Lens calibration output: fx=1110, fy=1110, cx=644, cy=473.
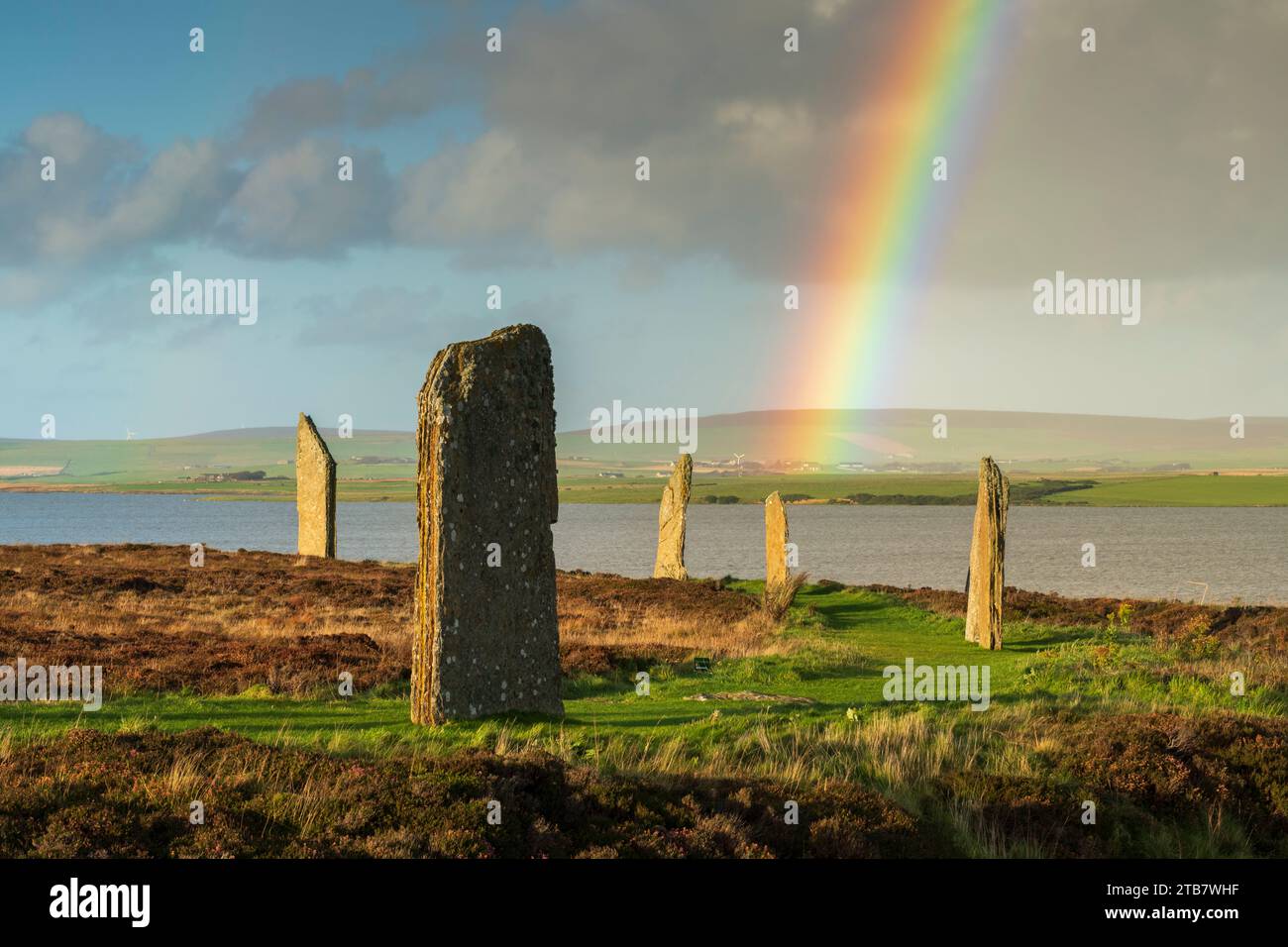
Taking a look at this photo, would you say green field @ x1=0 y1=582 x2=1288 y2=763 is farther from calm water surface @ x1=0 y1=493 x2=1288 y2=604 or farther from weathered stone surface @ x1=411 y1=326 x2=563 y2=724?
calm water surface @ x1=0 y1=493 x2=1288 y2=604

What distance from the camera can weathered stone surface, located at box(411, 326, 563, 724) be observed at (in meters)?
11.4

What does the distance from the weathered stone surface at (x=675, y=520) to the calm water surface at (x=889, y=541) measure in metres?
12.2

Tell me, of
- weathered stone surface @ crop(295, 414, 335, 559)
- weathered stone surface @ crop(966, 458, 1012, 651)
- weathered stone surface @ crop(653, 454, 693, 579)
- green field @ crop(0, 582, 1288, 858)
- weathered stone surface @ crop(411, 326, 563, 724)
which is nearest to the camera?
green field @ crop(0, 582, 1288, 858)

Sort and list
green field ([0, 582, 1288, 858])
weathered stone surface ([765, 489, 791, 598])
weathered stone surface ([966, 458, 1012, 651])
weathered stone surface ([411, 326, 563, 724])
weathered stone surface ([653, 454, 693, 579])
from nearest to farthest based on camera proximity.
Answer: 1. green field ([0, 582, 1288, 858])
2. weathered stone surface ([411, 326, 563, 724])
3. weathered stone surface ([966, 458, 1012, 651])
4. weathered stone surface ([765, 489, 791, 598])
5. weathered stone surface ([653, 454, 693, 579])

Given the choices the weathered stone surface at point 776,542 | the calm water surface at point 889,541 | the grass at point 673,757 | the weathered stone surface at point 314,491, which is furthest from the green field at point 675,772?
the calm water surface at point 889,541

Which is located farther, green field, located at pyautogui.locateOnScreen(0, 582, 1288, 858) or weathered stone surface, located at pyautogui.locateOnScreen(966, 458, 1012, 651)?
weathered stone surface, located at pyautogui.locateOnScreen(966, 458, 1012, 651)

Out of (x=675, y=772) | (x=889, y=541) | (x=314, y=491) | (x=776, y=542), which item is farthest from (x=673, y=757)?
(x=889, y=541)

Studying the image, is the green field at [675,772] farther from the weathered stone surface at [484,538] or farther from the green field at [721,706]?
the weathered stone surface at [484,538]

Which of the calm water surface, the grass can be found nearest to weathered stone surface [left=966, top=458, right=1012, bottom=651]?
the grass

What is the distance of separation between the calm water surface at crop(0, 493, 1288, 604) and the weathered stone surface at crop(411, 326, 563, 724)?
1320 inches

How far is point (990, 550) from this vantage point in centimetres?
2158
